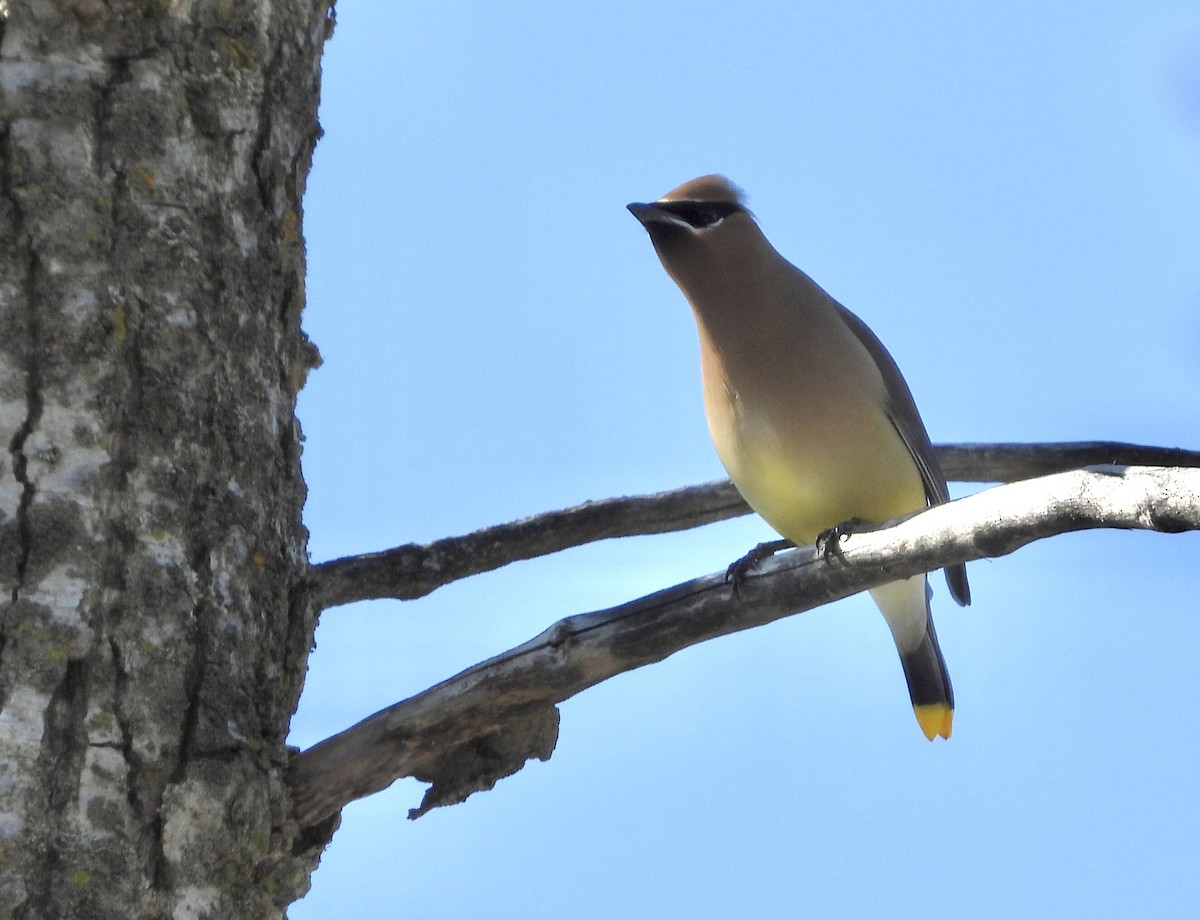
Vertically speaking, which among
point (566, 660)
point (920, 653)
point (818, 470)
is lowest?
point (566, 660)

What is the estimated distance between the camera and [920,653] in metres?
3.82

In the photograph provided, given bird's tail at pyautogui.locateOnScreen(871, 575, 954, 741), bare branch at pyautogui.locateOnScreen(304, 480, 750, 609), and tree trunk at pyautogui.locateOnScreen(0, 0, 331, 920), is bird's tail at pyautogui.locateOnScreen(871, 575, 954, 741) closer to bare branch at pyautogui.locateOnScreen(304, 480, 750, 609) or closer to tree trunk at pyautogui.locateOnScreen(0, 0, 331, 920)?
bare branch at pyautogui.locateOnScreen(304, 480, 750, 609)

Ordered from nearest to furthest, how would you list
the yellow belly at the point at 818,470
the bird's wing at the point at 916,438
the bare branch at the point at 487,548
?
the bare branch at the point at 487,548 → the yellow belly at the point at 818,470 → the bird's wing at the point at 916,438

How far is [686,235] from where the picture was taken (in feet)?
11.2

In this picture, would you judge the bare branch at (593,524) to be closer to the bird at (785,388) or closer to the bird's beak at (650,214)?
the bird at (785,388)

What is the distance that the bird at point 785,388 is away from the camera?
10.5 ft

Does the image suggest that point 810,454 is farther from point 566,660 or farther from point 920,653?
point 566,660

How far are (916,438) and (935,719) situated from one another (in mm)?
811

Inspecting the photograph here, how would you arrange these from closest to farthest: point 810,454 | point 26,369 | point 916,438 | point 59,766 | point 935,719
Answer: point 59,766, point 26,369, point 810,454, point 916,438, point 935,719

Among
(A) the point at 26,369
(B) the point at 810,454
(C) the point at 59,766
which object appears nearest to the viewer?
(C) the point at 59,766

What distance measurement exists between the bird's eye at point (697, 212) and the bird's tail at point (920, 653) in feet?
3.48

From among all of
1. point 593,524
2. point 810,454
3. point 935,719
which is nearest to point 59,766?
point 593,524

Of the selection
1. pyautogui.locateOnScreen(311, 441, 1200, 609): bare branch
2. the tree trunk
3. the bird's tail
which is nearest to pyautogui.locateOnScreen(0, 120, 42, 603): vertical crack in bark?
the tree trunk

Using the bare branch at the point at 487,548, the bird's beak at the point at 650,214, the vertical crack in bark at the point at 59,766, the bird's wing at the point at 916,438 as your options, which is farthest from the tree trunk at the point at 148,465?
the bird's wing at the point at 916,438
